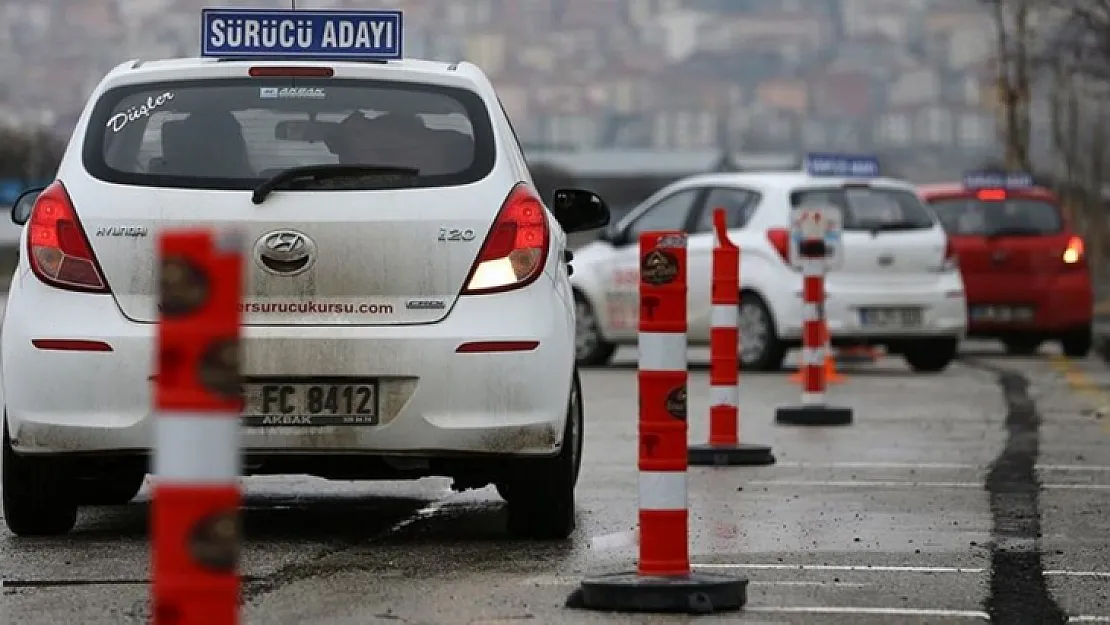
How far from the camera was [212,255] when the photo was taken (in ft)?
13.0

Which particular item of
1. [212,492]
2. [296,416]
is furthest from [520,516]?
[212,492]

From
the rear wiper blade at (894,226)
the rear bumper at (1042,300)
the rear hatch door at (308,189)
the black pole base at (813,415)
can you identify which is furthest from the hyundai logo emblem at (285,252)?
the rear bumper at (1042,300)

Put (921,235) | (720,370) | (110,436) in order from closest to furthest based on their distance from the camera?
(110,436) < (720,370) < (921,235)

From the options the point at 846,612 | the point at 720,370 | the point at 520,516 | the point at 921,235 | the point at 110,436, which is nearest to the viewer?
the point at 846,612

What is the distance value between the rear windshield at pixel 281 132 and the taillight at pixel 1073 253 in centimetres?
1558

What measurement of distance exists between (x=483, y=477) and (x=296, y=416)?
76 centimetres

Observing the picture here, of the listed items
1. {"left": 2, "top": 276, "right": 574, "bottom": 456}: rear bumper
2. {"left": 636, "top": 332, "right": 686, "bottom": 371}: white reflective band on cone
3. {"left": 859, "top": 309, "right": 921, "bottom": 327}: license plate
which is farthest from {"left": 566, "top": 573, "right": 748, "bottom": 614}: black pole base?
{"left": 859, "top": 309, "right": 921, "bottom": 327}: license plate

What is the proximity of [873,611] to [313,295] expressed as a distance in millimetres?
2104

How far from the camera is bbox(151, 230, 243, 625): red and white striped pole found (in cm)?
396

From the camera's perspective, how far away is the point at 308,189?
8461 millimetres

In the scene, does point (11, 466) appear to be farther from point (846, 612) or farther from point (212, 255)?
point (212, 255)

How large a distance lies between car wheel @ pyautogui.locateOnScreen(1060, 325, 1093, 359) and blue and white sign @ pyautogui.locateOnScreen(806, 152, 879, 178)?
2.16 meters

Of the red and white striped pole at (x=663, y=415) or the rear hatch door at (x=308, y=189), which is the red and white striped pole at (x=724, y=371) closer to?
the rear hatch door at (x=308, y=189)

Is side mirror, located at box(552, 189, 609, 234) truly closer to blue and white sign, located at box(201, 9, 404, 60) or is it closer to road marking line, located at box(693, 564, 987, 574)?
blue and white sign, located at box(201, 9, 404, 60)
